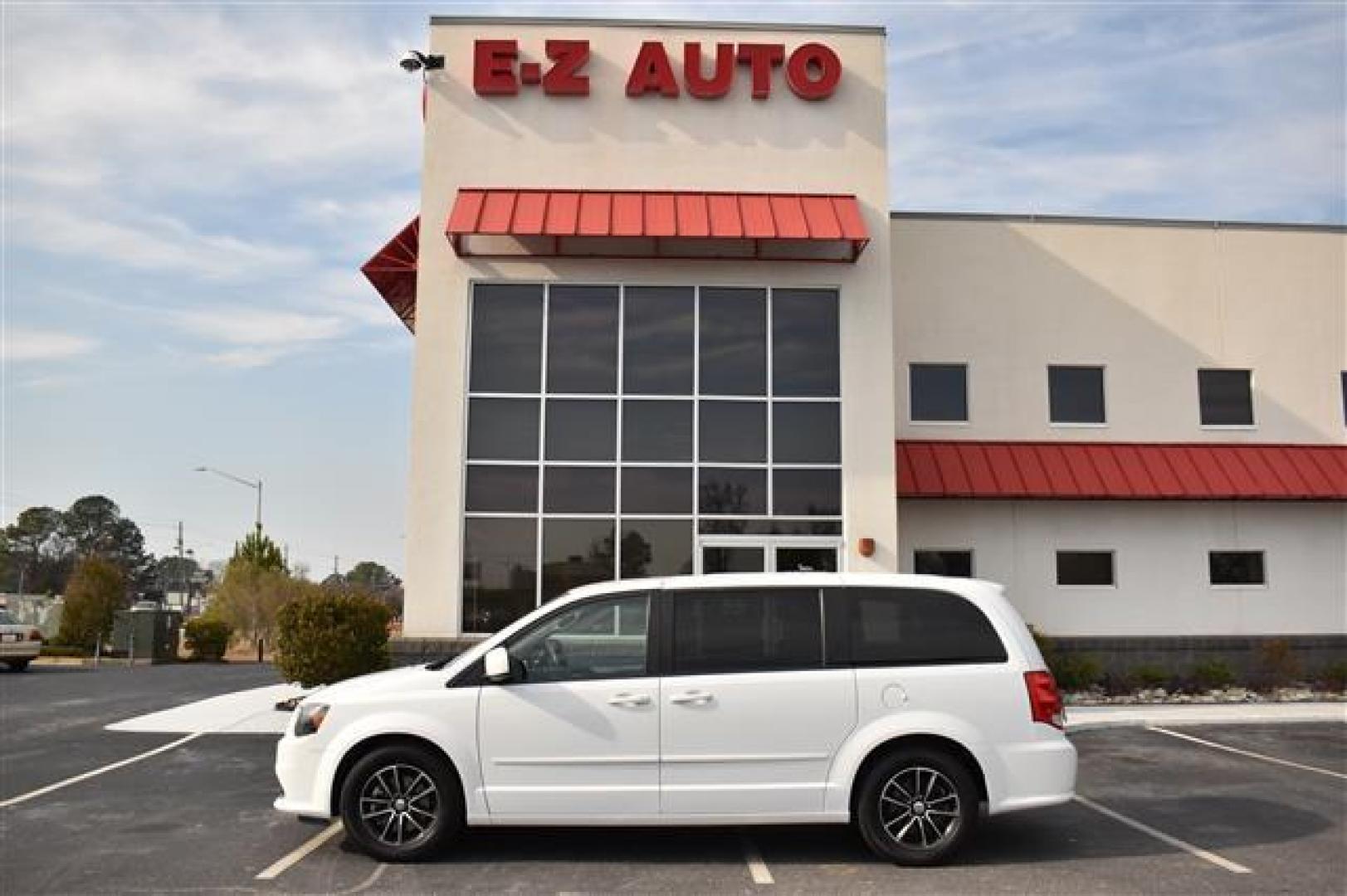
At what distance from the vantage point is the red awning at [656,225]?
1489cm

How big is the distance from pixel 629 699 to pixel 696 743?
1.71ft

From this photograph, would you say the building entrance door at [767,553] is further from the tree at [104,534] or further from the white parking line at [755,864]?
the tree at [104,534]

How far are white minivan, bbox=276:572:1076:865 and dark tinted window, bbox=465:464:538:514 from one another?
807 centimetres

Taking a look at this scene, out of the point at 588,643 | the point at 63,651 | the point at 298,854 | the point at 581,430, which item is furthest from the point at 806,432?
the point at 63,651

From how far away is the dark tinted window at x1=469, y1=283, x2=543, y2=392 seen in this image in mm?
15500

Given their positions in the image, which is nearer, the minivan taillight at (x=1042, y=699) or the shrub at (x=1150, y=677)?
the minivan taillight at (x=1042, y=699)

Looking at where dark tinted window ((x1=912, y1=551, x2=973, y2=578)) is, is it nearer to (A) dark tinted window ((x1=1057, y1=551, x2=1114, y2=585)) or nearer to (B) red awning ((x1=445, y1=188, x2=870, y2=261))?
(A) dark tinted window ((x1=1057, y1=551, x2=1114, y2=585))

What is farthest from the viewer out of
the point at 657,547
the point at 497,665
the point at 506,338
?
the point at 506,338

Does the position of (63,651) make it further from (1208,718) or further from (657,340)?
(1208,718)

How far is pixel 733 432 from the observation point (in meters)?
15.5

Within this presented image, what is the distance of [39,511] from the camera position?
3462 inches

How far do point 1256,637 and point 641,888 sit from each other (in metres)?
15.1

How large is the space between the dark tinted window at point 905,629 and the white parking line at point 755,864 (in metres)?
1.39

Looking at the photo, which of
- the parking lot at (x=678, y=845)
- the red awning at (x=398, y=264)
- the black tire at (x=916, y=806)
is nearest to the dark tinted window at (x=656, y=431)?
the red awning at (x=398, y=264)
